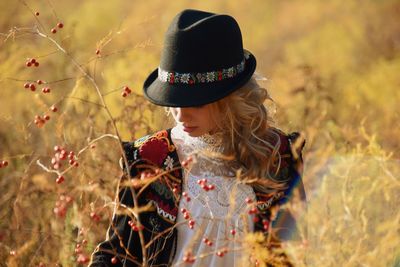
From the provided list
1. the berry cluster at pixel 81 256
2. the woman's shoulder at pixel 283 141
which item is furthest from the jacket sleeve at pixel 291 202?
the berry cluster at pixel 81 256

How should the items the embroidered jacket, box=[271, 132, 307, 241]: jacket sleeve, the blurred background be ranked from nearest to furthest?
the embroidered jacket → box=[271, 132, 307, 241]: jacket sleeve → the blurred background

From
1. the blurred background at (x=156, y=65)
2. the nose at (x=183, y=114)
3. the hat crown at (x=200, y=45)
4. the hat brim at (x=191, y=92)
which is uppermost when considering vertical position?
the hat crown at (x=200, y=45)

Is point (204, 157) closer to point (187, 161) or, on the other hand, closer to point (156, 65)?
point (187, 161)

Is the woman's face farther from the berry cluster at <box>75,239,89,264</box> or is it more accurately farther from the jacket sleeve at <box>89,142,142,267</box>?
the berry cluster at <box>75,239,89,264</box>

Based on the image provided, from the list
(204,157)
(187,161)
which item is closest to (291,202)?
(204,157)

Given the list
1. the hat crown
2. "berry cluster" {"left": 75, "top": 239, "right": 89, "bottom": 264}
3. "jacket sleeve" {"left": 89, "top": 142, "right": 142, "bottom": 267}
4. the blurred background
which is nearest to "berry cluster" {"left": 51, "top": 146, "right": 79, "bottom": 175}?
"berry cluster" {"left": 75, "top": 239, "right": 89, "bottom": 264}

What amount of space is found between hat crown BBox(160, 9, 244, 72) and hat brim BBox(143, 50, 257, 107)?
1.9 inches

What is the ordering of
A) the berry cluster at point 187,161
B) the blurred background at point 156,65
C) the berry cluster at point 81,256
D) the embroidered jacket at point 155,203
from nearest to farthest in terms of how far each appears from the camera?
1. the berry cluster at point 81,256
2. the berry cluster at point 187,161
3. the embroidered jacket at point 155,203
4. the blurred background at point 156,65

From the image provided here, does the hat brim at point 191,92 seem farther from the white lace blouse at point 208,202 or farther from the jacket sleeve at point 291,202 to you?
the jacket sleeve at point 291,202

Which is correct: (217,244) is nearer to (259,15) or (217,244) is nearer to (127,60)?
(127,60)

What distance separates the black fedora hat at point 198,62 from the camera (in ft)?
7.84

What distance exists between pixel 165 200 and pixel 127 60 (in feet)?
8.23

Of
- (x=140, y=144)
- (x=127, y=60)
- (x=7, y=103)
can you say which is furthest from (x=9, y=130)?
(x=140, y=144)

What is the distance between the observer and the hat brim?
92.7 inches
